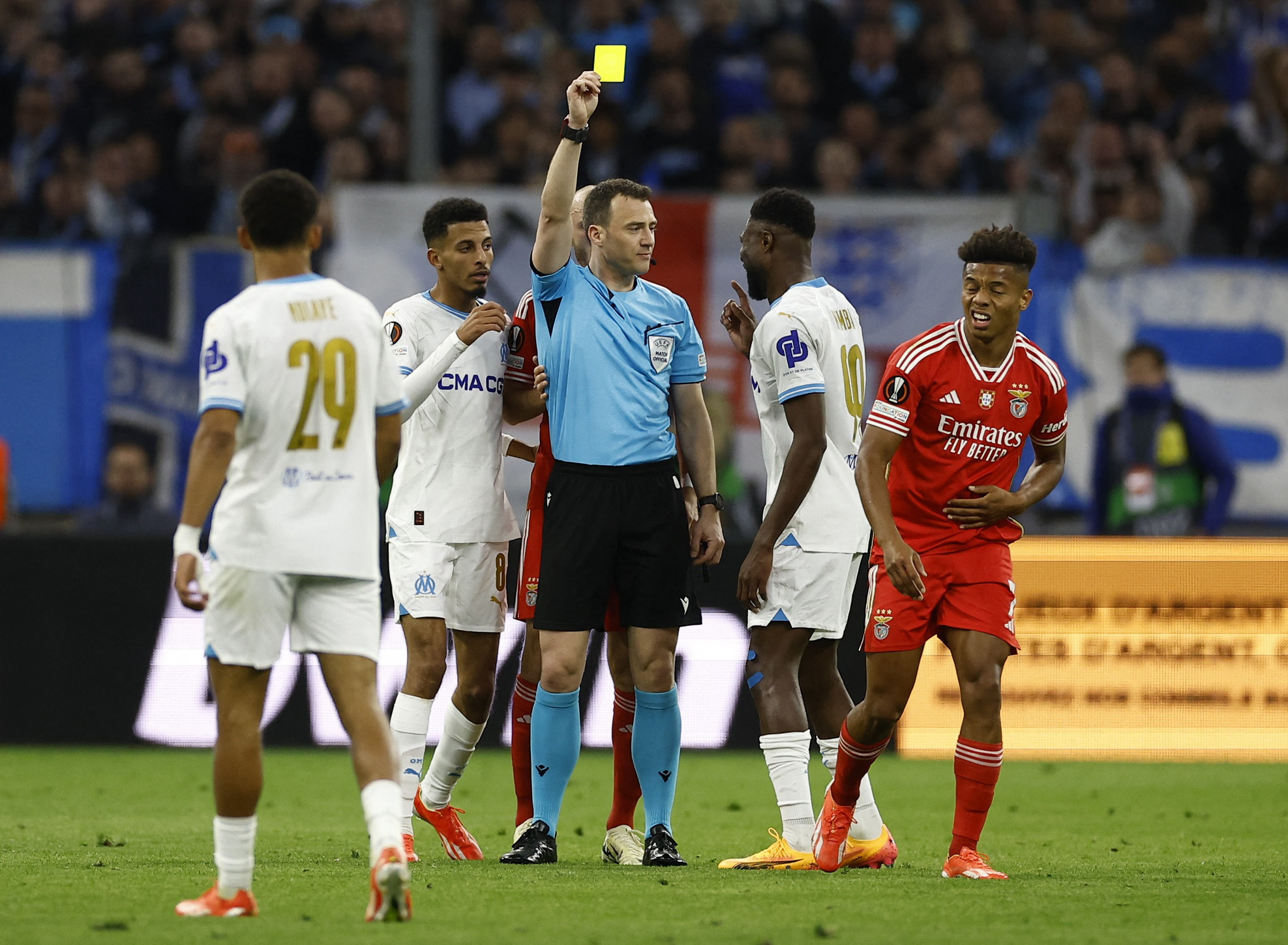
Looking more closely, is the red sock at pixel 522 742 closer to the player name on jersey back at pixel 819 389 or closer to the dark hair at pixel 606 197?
the player name on jersey back at pixel 819 389

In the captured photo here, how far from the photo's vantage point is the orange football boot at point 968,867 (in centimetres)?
655

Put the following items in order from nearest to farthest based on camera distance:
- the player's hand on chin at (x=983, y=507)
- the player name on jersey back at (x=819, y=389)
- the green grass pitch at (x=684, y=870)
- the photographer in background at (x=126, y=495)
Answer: the green grass pitch at (x=684, y=870) → the player's hand on chin at (x=983, y=507) → the player name on jersey back at (x=819, y=389) → the photographer in background at (x=126, y=495)

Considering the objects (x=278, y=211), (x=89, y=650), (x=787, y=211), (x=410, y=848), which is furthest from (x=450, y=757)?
(x=89, y=650)

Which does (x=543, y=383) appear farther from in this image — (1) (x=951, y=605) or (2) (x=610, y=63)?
(1) (x=951, y=605)

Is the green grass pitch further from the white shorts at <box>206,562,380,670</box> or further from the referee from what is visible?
the white shorts at <box>206,562,380,670</box>

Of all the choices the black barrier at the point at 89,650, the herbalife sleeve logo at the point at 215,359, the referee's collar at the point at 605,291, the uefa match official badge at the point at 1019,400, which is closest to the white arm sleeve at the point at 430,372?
the referee's collar at the point at 605,291

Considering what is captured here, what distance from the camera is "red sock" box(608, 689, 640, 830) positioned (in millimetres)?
7254

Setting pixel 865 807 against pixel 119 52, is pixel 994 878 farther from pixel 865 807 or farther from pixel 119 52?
pixel 119 52

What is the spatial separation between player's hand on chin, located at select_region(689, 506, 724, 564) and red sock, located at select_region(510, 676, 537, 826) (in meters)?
1.02

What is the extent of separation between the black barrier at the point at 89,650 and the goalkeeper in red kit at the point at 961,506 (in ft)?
16.1

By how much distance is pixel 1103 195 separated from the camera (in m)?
14.2

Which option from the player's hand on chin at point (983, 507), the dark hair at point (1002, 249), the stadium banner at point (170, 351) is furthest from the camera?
the stadium banner at point (170, 351)

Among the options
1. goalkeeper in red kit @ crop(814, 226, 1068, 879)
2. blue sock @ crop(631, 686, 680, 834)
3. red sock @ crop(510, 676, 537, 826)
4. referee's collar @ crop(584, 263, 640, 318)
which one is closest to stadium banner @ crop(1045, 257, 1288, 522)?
goalkeeper in red kit @ crop(814, 226, 1068, 879)

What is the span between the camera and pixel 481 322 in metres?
6.95
